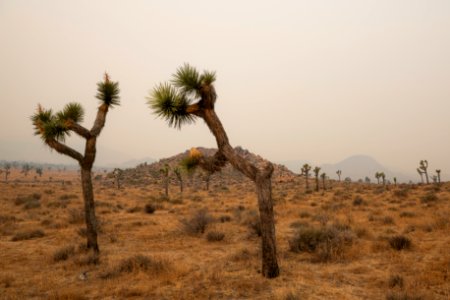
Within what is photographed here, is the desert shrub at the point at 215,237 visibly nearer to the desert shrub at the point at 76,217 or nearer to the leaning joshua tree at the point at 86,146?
the leaning joshua tree at the point at 86,146

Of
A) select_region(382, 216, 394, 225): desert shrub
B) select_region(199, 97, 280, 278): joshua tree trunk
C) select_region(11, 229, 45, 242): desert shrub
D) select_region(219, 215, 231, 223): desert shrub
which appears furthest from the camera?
select_region(219, 215, 231, 223): desert shrub

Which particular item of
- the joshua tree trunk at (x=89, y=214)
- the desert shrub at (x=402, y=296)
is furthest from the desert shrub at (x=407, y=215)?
the joshua tree trunk at (x=89, y=214)

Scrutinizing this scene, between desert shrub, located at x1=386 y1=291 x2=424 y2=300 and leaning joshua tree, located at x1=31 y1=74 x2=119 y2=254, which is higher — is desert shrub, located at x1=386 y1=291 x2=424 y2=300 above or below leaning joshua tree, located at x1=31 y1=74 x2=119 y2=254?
below

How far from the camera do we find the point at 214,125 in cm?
807

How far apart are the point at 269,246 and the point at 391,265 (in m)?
3.44

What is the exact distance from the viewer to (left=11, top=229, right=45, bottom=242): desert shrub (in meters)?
12.5

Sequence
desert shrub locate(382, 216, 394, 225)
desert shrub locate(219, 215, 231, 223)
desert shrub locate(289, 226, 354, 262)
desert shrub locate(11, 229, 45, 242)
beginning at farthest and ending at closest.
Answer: desert shrub locate(219, 215, 231, 223) < desert shrub locate(382, 216, 394, 225) < desert shrub locate(11, 229, 45, 242) < desert shrub locate(289, 226, 354, 262)

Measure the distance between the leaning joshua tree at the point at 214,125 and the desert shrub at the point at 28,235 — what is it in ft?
28.0

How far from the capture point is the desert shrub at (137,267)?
771 cm

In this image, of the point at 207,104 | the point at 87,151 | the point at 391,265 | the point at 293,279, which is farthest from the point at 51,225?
the point at 391,265

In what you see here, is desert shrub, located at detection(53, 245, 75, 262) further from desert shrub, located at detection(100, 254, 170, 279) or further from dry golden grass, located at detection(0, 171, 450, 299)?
desert shrub, located at detection(100, 254, 170, 279)

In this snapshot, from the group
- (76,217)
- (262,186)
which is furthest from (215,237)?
(76,217)

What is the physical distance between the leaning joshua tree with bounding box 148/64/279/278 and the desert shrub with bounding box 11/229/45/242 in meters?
8.54

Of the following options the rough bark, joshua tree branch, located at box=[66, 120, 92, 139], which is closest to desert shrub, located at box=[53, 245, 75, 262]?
joshua tree branch, located at box=[66, 120, 92, 139]
